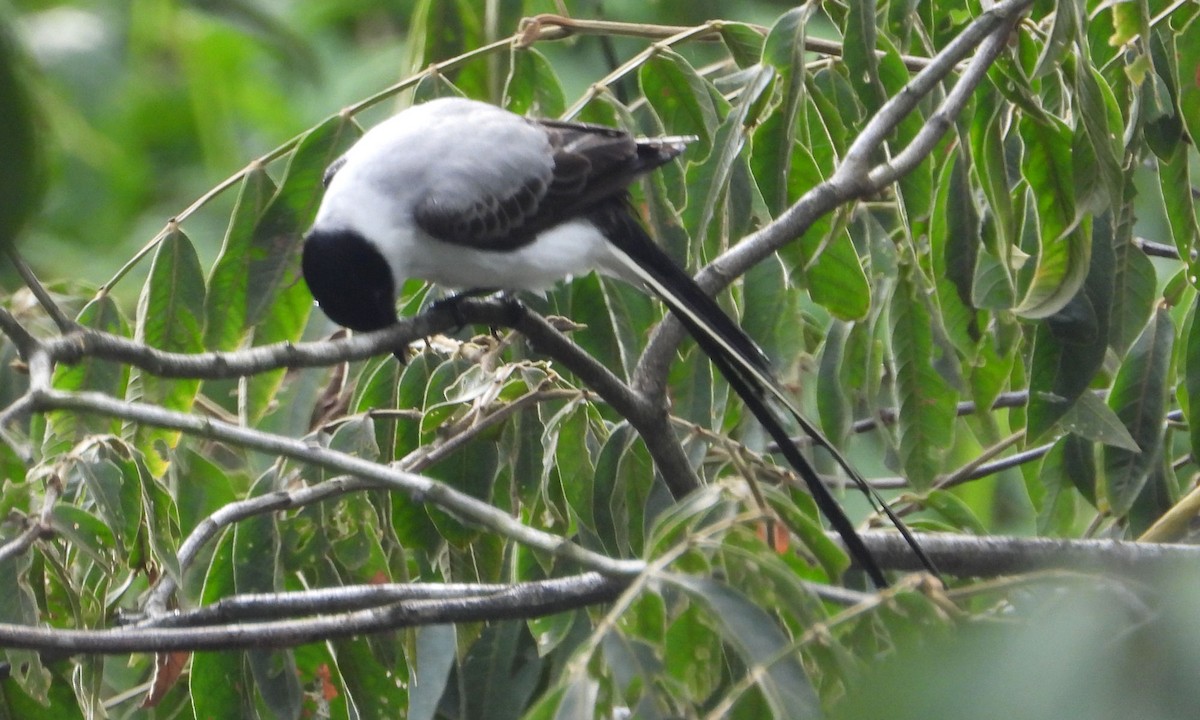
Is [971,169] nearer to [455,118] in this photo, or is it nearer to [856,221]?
[856,221]

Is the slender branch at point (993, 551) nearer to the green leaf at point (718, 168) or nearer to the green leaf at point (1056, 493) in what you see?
the green leaf at point (1056, 493)

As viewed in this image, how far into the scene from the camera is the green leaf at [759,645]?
96 centimetres

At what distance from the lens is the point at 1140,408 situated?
73.0 inches

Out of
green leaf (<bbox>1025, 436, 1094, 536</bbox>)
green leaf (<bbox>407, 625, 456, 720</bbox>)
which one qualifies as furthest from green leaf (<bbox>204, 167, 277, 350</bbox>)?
green leaf (<bbox>1025, 436, 1094, 536</bbox>)

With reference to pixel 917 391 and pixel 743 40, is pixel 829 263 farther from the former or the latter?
pixel 743 40

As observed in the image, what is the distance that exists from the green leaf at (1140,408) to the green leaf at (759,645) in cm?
97

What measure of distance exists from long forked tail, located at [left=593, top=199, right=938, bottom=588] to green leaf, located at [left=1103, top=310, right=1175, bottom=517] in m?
0.33

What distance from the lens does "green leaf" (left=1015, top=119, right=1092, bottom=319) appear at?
1627mm

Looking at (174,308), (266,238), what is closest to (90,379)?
(174,308)

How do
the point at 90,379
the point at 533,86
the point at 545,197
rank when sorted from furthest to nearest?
the point at 545,197
the point at 533,86
the point at 90,379

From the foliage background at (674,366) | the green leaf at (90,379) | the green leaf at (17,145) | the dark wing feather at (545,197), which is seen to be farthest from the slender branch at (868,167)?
the green leaf at (17,145)

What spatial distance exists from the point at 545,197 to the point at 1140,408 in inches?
40.6

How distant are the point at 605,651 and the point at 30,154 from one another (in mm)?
691

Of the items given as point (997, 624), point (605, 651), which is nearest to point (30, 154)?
point (997, 624)
